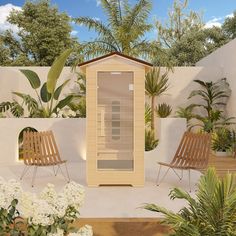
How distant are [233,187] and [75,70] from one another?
34.8 feet

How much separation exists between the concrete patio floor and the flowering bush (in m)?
1.19

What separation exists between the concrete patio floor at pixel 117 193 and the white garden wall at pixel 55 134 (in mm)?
786

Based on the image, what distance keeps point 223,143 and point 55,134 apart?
206 inches

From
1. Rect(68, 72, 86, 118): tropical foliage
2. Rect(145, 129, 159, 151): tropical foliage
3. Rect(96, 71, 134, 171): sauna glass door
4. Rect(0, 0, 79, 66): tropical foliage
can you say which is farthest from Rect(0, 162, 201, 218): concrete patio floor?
Rect(0, 0, 79, 66): tropical foliage

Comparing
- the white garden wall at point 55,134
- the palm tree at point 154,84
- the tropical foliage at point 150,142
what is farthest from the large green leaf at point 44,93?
the palm tree at point 154,84

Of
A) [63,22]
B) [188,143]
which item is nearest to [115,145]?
[188,143]

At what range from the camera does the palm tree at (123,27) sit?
12.4m

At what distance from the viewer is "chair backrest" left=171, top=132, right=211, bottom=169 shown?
21.7ft

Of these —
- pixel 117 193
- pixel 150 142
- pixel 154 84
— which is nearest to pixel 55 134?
pixel 150 142

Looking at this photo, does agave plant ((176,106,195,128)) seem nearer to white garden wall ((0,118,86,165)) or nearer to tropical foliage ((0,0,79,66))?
Result: white garden wall ((0,118,86,165))

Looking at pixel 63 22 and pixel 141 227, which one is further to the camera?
pixel 63 22

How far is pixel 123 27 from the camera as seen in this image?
12.5 meters

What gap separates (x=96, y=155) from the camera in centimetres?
665

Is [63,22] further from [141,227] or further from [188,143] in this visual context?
[141,227]
